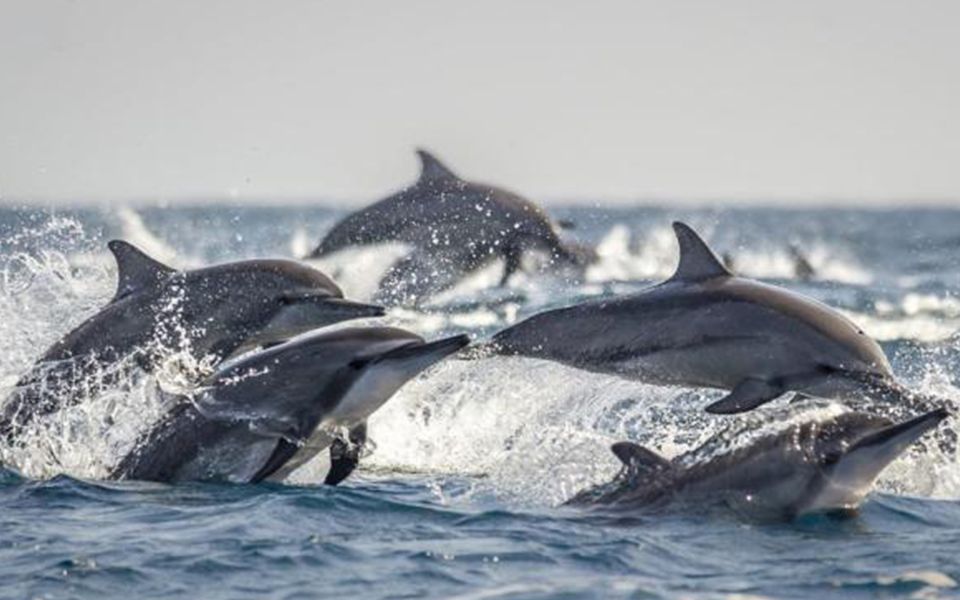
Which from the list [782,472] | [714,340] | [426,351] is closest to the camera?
[782,472]

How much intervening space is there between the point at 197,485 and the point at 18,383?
192cm

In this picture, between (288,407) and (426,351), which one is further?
(288,407)

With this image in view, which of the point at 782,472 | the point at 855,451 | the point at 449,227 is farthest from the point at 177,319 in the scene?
the point at 449,227

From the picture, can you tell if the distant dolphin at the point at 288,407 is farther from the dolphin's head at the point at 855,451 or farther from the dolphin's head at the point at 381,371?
the dolphin's head at the point at 855,451

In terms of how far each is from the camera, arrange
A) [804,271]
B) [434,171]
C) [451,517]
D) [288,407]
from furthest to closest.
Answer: [804,271], [434,171], [288,407], [451,517]

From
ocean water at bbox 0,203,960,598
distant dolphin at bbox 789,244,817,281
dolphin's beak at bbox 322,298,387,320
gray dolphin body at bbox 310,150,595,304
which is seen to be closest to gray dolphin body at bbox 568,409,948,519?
ocean water at bbox 0,203,960,598

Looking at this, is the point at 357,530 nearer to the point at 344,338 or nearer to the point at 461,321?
the point at 344,338

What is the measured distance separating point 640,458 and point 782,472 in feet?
2.40

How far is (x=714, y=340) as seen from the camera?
11711mm

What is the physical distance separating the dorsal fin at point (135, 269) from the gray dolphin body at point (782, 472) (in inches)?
149

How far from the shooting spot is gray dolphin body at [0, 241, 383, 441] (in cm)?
1254

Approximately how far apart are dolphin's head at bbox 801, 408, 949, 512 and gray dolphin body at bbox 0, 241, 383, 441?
11.1ft

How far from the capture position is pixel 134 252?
12.7m

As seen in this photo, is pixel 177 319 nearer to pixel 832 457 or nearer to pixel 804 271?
pixel 832 457
